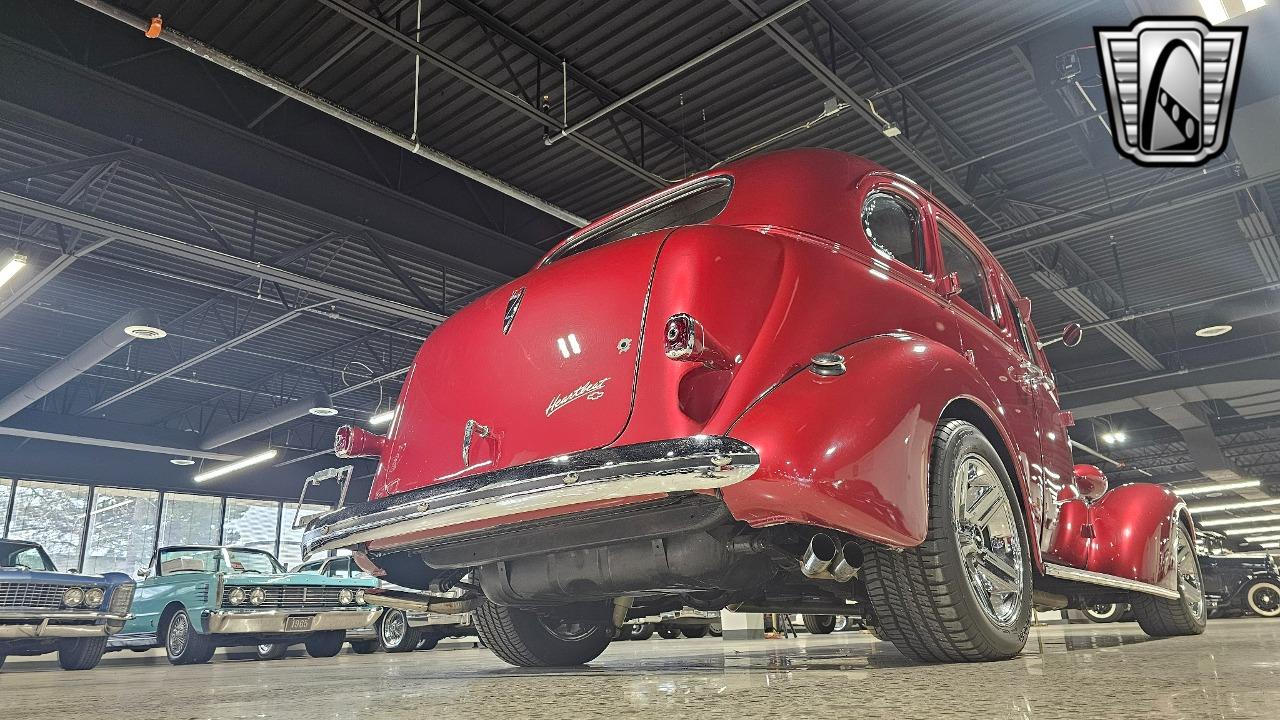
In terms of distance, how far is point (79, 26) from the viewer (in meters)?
7.39

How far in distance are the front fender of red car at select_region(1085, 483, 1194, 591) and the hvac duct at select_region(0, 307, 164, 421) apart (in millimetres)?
12351

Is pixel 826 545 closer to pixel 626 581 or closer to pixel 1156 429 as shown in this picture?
pixel 626 581

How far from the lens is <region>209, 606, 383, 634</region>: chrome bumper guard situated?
8.97 meters

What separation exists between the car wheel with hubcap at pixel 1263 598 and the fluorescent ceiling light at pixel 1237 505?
20281 millimetres

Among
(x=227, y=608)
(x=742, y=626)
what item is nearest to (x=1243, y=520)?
(x=742, y=626)

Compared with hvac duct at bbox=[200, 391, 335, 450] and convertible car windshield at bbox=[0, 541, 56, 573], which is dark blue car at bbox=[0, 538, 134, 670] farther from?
hvac duct at bbox=[200, 391, 335, 450]

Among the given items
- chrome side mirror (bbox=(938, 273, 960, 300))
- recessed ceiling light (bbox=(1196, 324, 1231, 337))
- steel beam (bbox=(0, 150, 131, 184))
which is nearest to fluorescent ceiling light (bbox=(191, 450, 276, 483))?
steel beam (bbox=(0, 150, 131, 184))

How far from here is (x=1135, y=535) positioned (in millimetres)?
4195

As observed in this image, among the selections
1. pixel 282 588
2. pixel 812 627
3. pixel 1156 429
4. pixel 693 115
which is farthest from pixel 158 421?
pixel 1156 429

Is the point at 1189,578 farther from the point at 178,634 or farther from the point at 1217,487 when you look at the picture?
the point at 1217,487

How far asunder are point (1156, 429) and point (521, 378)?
2611 cm

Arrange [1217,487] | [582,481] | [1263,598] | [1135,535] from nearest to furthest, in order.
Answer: [582,481] → [1135,535] → [1263,598] → [1217,487]

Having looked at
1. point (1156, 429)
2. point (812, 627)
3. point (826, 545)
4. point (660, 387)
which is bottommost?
point (812, 627)

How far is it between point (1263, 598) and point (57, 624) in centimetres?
1489
